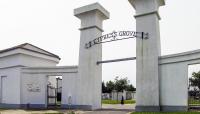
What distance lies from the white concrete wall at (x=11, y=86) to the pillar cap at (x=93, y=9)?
636 centimetres

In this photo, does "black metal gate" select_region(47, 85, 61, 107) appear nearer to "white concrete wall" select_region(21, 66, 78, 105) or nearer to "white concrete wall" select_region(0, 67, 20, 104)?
"white concrete wall" select_region(21, 66, 78, 105)

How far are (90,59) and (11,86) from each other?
23.2 ft

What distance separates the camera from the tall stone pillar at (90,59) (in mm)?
21031

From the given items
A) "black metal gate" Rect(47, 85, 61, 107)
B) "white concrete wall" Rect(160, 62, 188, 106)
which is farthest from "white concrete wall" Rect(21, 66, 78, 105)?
"white concrete wall" Rect(160, 62, 188, 106)

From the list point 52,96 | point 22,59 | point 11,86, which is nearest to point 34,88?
point 52,96

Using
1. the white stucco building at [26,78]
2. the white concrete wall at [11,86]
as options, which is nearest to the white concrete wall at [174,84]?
the white stucco building at [26,78]

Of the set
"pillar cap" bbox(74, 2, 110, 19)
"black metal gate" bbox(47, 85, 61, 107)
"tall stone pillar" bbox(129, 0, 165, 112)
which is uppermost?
"pillar cap" bbox(74, 2, 110, 19)

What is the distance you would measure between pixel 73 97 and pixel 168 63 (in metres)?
7.49

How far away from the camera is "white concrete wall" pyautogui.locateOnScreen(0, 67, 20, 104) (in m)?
23.3

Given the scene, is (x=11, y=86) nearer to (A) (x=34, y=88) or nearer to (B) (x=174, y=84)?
(A) (x=34, y=88)

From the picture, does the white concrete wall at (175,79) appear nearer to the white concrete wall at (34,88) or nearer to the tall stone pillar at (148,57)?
the tall stone pillar at (148,57)

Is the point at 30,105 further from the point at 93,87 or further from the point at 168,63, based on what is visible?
the point at 168,63

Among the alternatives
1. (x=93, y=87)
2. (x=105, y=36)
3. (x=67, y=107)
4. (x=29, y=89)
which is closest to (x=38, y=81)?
(x=29, y=89)

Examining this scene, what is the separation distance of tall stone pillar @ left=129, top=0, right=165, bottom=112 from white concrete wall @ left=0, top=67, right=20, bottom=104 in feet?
32.1
